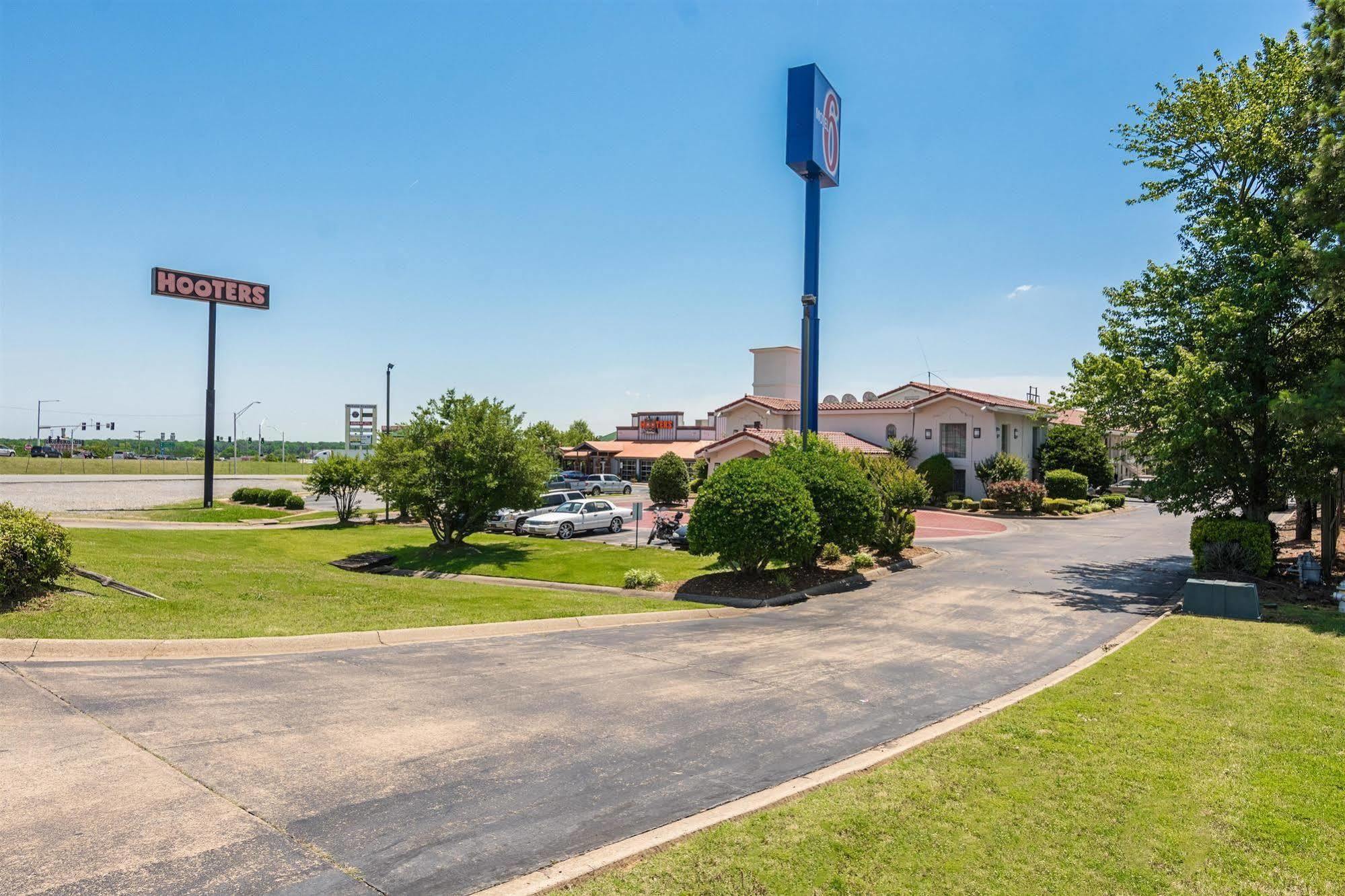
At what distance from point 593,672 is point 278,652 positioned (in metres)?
3.85

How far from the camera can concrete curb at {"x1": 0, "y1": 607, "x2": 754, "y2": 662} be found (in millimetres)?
8484

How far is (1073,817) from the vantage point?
516 cm

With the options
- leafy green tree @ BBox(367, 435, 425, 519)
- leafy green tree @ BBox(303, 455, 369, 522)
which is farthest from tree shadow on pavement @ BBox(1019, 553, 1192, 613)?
leafy green tree @ BBox(303, 455, 369, 522)

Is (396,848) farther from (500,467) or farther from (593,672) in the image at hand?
(500,467)

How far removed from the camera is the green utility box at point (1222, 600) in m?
13.9

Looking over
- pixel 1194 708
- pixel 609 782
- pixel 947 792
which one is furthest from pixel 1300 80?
pixel 609 782

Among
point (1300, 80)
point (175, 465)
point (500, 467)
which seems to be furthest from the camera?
point (175, 465)

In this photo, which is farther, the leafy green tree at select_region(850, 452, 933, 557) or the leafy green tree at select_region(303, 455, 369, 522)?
the leafy green tree at select_region(303, 455, 369, 522)

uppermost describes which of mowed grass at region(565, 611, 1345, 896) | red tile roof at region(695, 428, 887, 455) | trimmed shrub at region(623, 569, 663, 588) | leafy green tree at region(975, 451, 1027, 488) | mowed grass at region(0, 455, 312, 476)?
red tile roof at region(695, 428, 887, 455)

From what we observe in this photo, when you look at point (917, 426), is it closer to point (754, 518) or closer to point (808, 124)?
point (808, 124)

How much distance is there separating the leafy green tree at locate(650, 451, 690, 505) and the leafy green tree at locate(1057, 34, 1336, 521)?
87.0 ft

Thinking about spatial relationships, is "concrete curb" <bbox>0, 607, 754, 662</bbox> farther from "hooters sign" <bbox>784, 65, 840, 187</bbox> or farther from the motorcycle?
"hooters sign" <bbox>784, 65, 840, 187</bbox>

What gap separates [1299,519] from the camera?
26469 mm

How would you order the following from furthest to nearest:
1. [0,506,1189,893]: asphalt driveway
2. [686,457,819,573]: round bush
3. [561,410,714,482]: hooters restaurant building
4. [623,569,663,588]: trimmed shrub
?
[561,410,714,482]: hooters restaurant building, [623,569,663,588]: trimmed shrub, [686,457,819,573]: round bush, [0,506,1189,893]: asphalt driveway
